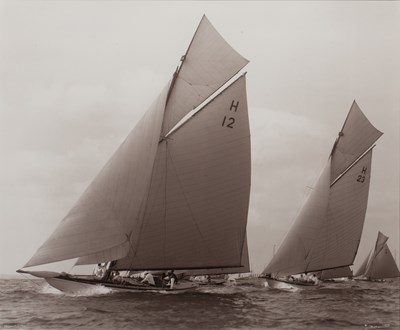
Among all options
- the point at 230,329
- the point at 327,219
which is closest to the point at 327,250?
the point at 327,219

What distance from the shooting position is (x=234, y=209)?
3119cm

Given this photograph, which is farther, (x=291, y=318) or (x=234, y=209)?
(x=234, y=209)

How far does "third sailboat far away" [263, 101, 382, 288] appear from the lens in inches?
1626

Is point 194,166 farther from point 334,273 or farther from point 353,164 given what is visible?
point 334,273

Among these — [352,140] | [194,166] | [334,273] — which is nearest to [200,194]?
[194,166]

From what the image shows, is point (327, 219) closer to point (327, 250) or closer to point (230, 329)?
point (327, 250)

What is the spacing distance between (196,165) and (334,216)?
17.2m

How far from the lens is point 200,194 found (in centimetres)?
3016

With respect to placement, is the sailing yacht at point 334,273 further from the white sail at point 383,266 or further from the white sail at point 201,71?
the white sail at point 201,71

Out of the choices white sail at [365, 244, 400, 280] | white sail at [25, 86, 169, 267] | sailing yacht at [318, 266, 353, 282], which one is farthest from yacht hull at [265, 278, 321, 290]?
white sail at [365, 244, 400, 280]

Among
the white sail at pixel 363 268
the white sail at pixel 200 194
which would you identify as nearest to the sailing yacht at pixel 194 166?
the white sail at pixel 200 194

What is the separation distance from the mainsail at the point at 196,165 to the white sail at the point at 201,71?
6 centimetres

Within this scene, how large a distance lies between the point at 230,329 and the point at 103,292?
9292 millimetres

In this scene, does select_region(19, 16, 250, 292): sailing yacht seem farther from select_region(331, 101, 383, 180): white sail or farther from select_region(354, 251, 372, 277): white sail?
select_region(354, 251, 372, 277): white sail
